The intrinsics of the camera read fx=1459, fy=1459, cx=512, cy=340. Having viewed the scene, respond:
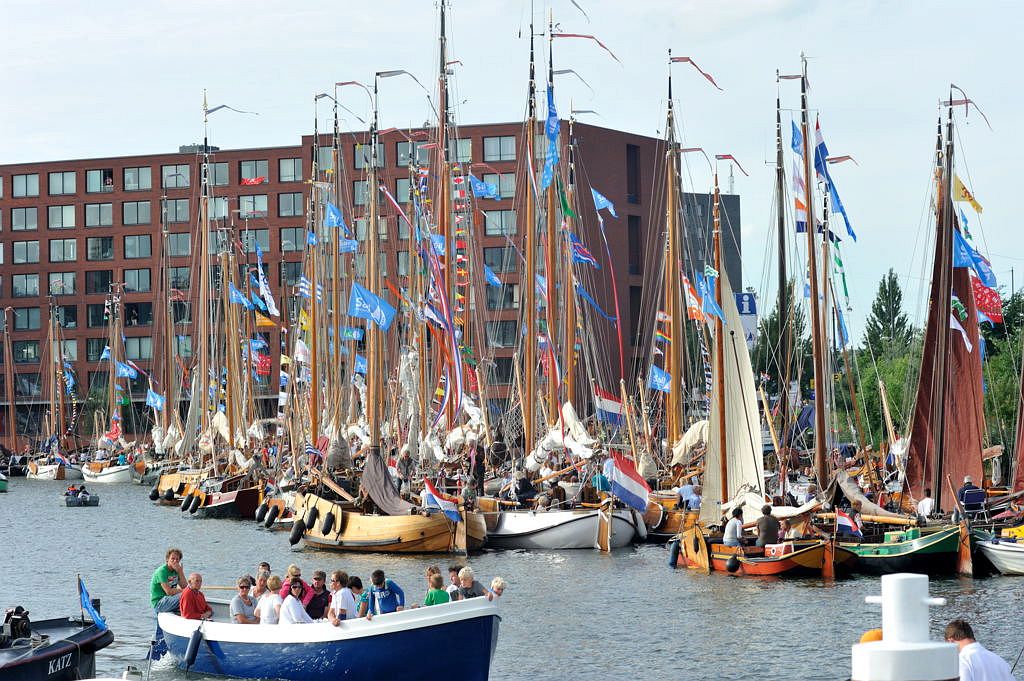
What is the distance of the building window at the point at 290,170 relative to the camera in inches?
4877

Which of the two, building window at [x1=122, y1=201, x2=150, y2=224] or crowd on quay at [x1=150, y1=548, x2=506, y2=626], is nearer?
crowd on quay at [x1=150, y1=548, x2=506, y2=626]

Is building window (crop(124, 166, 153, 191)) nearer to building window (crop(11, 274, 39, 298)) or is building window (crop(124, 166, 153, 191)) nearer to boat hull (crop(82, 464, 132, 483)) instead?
building window (crop(11, 274, 39, 298))

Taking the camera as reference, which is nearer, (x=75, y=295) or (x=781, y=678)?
(x=781, y=678)

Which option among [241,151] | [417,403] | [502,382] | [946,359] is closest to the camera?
[946,359]

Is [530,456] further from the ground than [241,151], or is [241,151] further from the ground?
[241,151]

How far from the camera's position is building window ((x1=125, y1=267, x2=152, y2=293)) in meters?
128

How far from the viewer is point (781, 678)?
24672 mm

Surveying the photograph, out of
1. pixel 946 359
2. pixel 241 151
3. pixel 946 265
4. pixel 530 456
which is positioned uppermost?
pixel 241 151

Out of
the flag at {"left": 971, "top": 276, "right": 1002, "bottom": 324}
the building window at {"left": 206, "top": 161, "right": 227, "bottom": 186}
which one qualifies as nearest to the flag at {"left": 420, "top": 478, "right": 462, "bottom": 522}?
the flag at {"left": 971, "top": 276, "right": 1002, "bottom": 324}

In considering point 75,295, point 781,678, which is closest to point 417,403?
point 781,678

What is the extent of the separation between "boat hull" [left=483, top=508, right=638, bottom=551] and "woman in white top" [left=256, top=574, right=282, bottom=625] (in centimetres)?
2173

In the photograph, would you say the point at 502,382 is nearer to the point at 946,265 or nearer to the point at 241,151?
the point at 241,151

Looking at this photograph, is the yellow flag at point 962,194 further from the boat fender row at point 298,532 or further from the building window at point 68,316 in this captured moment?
the building window at point 68,316

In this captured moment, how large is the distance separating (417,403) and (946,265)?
73.7 ft
